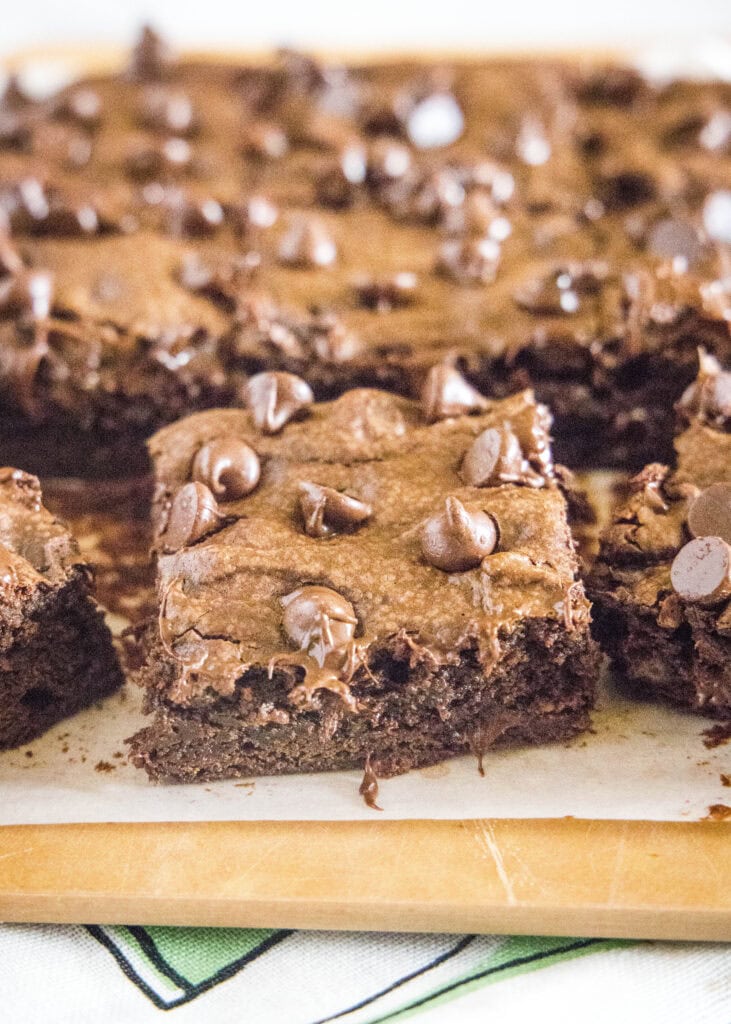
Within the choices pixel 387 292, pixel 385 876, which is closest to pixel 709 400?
pixel 387 292

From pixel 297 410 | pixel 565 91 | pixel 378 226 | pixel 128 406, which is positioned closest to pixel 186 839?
pixel 297 410

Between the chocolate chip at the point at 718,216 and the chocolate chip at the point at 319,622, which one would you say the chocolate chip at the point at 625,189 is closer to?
the chocolate chip at the point at 718,216

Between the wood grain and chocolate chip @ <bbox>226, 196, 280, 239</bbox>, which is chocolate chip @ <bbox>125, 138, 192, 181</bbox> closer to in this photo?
chocolate chip @ <bbox>226, 196, 280, 239</bbox>

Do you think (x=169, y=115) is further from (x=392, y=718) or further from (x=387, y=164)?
(x=392, y=718)

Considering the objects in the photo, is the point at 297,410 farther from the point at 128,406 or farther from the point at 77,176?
the point at 77,176

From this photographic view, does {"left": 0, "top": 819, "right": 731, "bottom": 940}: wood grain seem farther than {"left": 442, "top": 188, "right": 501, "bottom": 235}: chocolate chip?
No

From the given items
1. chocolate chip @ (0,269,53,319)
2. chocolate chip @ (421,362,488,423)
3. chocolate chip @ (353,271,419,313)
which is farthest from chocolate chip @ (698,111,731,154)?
chocolate chip @ (0,269,53,319)
